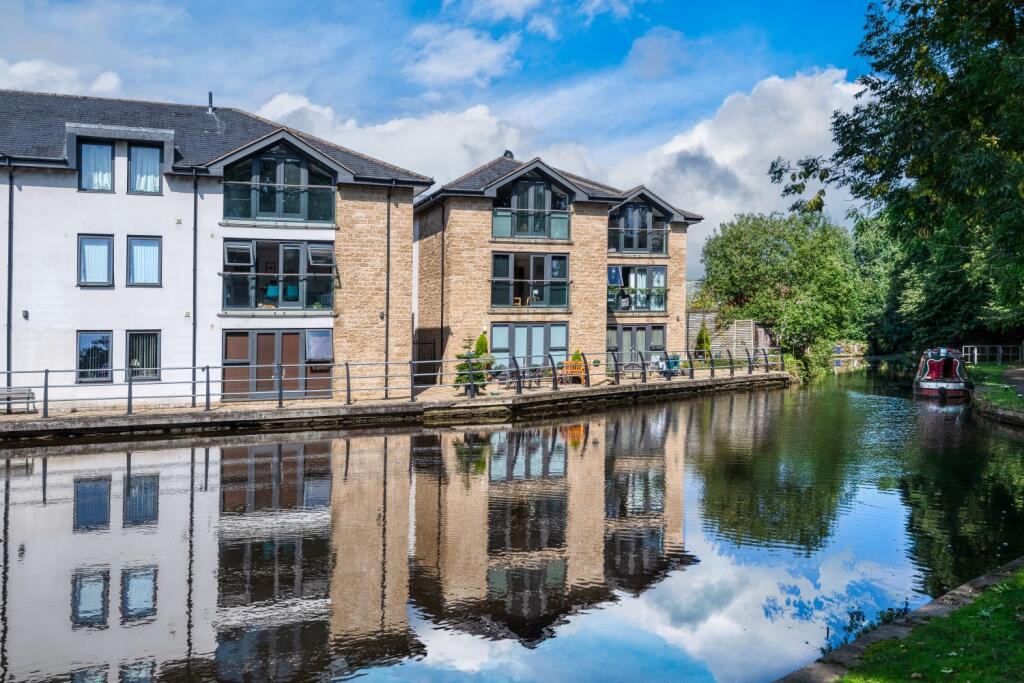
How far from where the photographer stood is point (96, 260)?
75.4ft

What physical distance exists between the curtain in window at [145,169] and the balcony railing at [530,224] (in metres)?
11.6

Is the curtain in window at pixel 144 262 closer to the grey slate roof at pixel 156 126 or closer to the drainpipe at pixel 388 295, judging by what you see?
the grey slate roof at pixel 156 126

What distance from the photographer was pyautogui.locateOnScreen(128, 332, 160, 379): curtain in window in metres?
23.1

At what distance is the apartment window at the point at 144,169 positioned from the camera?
76.0 ft

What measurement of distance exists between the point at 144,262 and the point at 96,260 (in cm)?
121

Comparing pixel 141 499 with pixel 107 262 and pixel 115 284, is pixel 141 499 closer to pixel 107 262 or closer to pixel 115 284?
pixel 115 284

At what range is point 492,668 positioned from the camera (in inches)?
269

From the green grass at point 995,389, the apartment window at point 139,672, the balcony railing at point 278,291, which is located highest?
the balcony railing at point 278,291

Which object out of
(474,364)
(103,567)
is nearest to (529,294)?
(474,364)

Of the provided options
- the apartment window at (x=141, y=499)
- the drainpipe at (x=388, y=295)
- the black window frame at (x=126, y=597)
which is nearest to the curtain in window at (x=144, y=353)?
the drainpipe at (x=388, y=295)

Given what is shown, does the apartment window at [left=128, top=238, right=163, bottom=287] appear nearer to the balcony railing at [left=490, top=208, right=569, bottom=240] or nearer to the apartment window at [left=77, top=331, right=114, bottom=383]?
the apartment window at [left=77, top=331, right=114, bottom=383]

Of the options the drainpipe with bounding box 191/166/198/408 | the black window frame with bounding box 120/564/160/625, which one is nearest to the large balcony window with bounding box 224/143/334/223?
the drainpipe with bounding box 191/166/198/408

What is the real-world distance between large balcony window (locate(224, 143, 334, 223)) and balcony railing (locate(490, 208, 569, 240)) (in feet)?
24.2

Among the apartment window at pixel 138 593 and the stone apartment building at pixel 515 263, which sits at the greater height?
the stone apartment building at pixel 515 263
